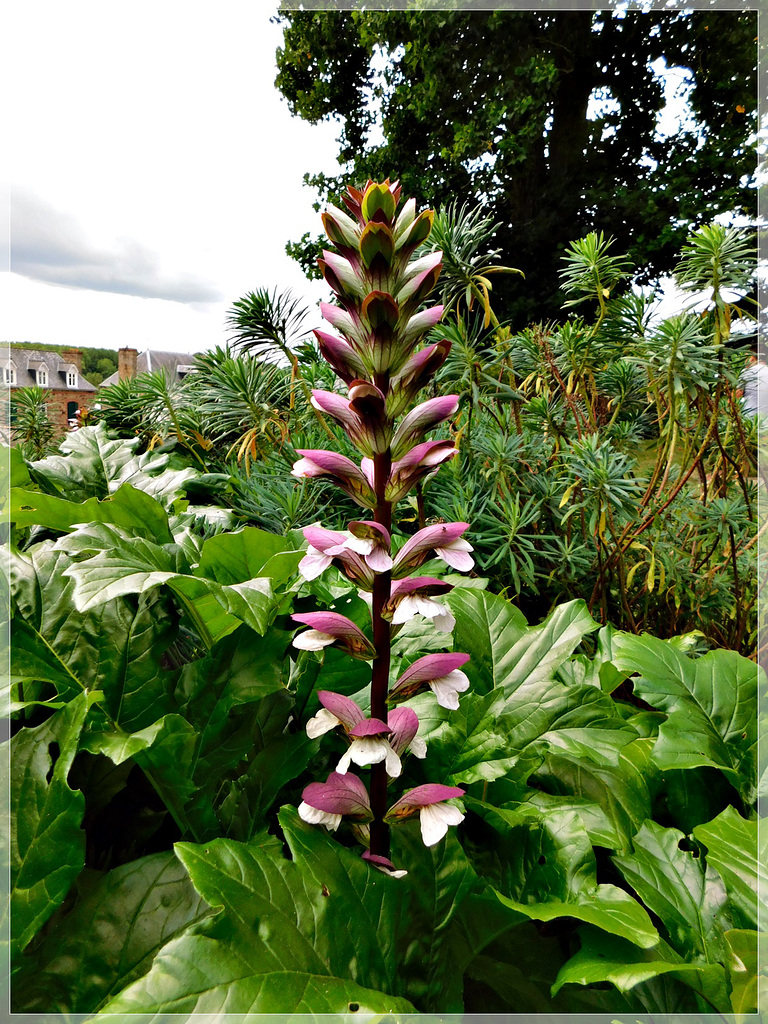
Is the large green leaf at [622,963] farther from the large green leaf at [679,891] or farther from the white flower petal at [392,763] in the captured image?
the white flower petal at [392,763]

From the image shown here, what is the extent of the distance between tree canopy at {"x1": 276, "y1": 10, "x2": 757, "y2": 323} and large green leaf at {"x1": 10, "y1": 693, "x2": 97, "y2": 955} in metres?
8.08

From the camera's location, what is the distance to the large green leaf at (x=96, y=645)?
25.6 inches

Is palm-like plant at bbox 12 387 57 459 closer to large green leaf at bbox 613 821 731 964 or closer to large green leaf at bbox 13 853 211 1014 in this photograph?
large green leaf at bbox 13 853 211 1014

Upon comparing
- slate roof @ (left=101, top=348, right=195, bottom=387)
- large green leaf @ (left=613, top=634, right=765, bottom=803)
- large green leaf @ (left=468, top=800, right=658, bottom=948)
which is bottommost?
large green leaf @ (left=468, top=800, right=658, bottom=948)

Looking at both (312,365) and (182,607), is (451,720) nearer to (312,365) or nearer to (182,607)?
(182,607)

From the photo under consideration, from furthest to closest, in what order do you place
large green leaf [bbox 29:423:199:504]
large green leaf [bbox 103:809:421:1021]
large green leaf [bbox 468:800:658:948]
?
1. large green leaf [bbox 29:423:199:504]
2. large green leaf [bbox 468:800:658:948]
3. large green leaf [bbox 103:809:421:1021]

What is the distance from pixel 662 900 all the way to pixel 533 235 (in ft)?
31.4

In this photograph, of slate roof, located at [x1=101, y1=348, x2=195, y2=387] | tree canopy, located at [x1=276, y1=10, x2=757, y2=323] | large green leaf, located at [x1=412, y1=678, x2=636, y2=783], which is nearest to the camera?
large green leaf, located at [x1=412, y1=678, x2=636, y2=783]

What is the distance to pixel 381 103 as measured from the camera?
915 cm

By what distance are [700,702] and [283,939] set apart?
654mm

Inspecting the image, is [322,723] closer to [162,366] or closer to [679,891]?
[679,891]

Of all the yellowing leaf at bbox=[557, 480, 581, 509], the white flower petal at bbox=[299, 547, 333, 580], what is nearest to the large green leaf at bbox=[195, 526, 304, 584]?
the white flower petal at bbox=[299, 547, 333, 580]

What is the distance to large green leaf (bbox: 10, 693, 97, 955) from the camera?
49cm

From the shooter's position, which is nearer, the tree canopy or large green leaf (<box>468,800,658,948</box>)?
large green leaf (<box>468,800,658,948</box>)
